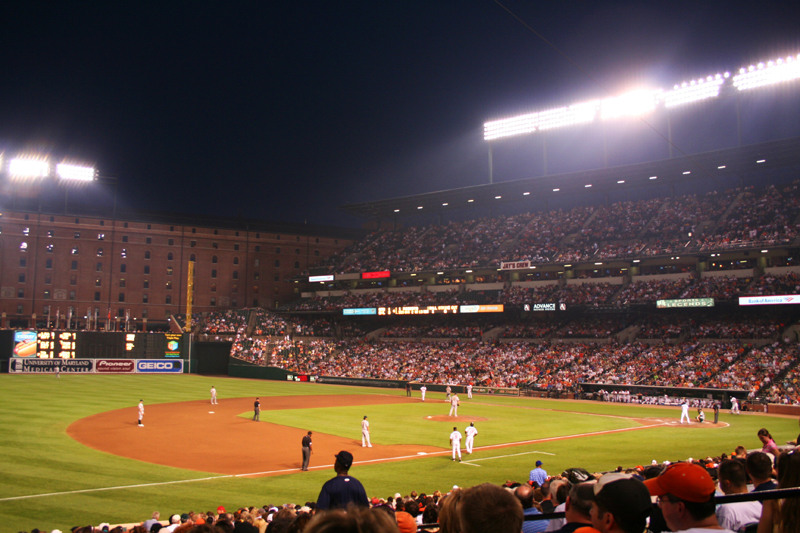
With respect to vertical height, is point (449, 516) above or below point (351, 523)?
below

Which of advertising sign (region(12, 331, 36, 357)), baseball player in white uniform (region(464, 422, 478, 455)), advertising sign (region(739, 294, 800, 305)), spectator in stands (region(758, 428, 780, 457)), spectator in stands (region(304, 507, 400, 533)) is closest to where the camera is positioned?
spectator in stands (region(304, 507, 400, 533))

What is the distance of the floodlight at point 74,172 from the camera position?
82250 millimetres

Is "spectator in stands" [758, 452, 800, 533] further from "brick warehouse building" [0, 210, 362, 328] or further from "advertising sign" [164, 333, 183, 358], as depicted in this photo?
"brick warehouse building" [0, 210, 362, 328]

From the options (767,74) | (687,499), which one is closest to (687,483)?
(687,499)

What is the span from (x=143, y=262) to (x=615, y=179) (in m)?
72.6

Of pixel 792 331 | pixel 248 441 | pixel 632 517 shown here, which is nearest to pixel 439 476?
pixel 248 441

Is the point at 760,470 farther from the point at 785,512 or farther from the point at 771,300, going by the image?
the point at 771,300

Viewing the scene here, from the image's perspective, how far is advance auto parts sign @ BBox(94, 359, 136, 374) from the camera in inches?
2571

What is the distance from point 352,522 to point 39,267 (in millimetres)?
100008

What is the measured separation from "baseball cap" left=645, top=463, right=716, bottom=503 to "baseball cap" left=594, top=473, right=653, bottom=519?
0.38 metres

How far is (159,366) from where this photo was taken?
69.3 meters

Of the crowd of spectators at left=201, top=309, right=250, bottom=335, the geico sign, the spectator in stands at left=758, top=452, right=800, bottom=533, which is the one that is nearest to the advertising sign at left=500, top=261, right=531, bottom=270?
the crowd of spectators at left=201, top=309, right=250, bottom=335

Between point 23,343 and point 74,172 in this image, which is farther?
point 74,172

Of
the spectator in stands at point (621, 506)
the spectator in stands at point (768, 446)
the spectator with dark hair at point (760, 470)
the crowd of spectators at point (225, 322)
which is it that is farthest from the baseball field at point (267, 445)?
the crowd of spectators at point (225, 322)
